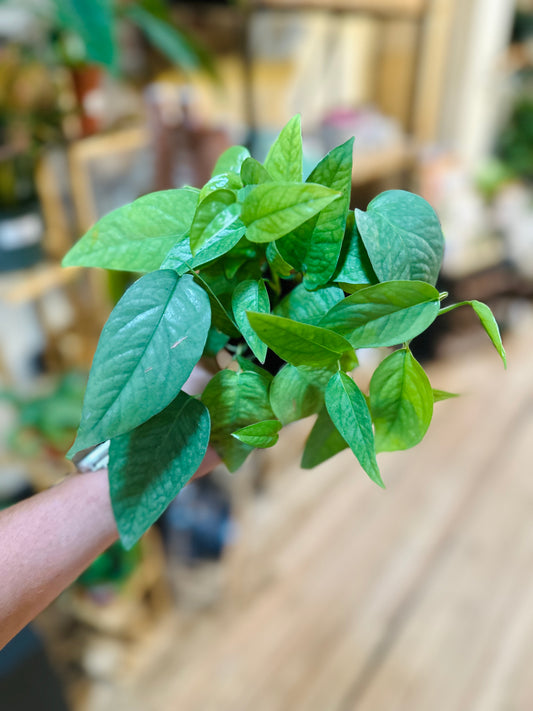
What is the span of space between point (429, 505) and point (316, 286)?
1.49m

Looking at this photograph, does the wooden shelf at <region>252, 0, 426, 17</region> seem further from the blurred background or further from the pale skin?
the pale skin

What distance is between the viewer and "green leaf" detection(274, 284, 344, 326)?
388mm

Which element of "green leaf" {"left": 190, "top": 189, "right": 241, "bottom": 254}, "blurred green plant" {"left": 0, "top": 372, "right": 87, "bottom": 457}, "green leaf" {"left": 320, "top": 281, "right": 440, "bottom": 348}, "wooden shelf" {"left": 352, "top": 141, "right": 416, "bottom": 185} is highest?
"green leaf" {"left": 190, "top": 189, "right": 241, "bottom": 254}

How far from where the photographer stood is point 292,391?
39cm

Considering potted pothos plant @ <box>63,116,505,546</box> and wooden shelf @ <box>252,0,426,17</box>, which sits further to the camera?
wooden shelf @ <box>252,0,426,17</box>

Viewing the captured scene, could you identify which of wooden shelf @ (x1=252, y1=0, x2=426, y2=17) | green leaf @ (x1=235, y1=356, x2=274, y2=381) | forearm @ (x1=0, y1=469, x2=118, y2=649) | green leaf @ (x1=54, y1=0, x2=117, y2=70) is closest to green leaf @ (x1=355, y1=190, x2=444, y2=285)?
green leaf @ (x1=235, y1=356, x2=274, y2=381)

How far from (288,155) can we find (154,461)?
22cm

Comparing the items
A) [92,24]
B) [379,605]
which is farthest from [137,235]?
[379,605]

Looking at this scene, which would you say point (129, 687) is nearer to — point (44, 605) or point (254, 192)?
point (44, 605)

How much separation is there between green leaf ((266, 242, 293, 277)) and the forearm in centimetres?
23

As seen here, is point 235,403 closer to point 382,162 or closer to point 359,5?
point 359,5

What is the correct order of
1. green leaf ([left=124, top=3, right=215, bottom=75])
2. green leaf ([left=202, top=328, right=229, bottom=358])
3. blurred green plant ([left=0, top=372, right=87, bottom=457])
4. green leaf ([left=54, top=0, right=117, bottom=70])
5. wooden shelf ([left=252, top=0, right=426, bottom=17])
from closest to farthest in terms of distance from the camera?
green leaf ([left=202, top=328, right=229, bottom=358]) < green leaf ([left=54, top=0, right=117, bottom=70]) < green leaf ([left=124, top=3, right=215, bottom=75]) < blurred green plant ([left=0, top=372, right=87, bottom=457]) < wooden shelf ([left=252, top=0, right=426, bottom=17])

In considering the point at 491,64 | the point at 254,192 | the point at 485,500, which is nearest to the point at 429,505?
the point at 485,500

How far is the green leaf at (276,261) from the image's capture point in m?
0.38
